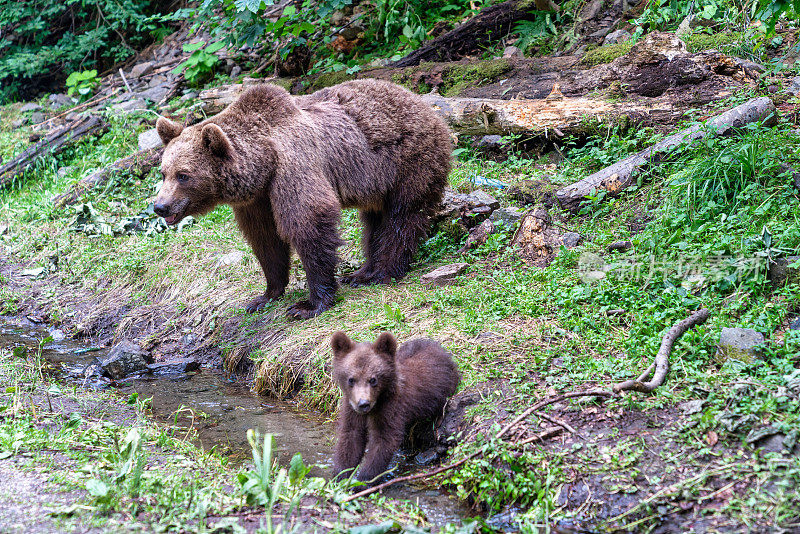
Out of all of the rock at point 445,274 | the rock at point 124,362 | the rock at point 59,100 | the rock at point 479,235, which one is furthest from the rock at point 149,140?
the rock at point 445,274

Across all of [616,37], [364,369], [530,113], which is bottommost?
[364,369]

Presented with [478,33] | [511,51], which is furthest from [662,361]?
[478,33]

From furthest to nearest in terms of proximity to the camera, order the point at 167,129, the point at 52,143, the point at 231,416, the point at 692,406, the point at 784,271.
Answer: the point at 52,143
the point at 167,129
the point at 231,416
the point at 784,271
the point at 692,406

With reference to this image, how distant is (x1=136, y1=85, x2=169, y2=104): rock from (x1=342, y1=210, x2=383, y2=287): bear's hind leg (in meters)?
7.21

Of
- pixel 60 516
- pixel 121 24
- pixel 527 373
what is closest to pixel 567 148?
pixel 527 373

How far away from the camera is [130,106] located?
→ 13.1m

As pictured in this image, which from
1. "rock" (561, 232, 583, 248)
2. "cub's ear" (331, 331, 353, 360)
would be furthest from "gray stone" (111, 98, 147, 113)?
"cub's ear" (331, 331, 353, 360)

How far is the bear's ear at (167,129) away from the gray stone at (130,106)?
6.74 metres

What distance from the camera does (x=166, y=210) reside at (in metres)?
6.37

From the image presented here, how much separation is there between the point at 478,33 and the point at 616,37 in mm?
2297

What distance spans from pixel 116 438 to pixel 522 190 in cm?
486

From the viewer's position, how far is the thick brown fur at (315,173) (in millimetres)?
6465

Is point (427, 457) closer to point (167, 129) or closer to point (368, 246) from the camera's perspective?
point (368, 246)

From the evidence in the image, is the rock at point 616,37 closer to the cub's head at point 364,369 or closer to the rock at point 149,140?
the rock at point 149,140
